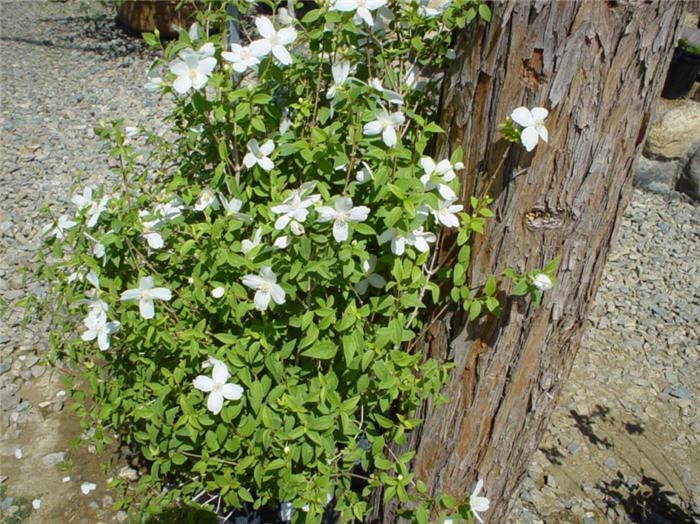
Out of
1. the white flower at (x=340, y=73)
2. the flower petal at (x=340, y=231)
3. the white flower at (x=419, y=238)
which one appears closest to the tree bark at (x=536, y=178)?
the white flower at (x=419, y=238)

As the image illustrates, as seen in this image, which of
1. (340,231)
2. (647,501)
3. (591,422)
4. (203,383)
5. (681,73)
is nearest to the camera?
(340,231)

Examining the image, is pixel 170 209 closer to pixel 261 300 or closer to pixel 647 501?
pixel 261 300

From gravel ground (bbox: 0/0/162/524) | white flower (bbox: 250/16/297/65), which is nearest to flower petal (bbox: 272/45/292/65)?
white flower (bbox: 250/16/297/65)

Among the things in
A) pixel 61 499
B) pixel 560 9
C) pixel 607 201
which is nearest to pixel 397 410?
pixel 607 201

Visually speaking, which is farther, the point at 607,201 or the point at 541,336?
the point at 541,336

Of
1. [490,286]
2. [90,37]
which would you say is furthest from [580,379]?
[90,37]

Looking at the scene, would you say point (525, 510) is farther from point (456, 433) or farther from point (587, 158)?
point (587, 158)

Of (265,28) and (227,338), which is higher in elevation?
(265,28)
